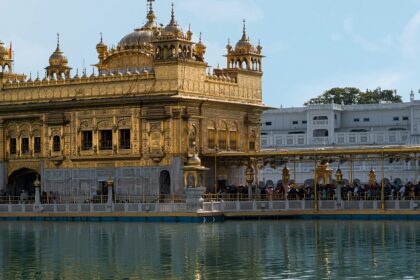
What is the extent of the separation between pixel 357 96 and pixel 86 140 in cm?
6882

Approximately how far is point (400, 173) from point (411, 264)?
62288 mm

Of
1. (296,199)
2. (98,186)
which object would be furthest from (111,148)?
(296,199)

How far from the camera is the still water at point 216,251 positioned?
31.7m

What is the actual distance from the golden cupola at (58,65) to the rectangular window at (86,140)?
755 centimetres

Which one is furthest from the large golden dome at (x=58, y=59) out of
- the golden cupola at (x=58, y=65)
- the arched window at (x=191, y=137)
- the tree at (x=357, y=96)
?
the tree at (x=357, y=96)

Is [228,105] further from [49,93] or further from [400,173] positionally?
[400,173]

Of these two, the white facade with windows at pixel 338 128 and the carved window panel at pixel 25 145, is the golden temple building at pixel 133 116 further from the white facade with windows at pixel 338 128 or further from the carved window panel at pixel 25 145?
the white facade with windows at pixel 338 128

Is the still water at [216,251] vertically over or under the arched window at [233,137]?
under

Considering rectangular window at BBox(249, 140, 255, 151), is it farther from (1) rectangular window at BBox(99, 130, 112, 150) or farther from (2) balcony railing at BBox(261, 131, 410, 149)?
(2) balcony railing at BBox(261, 131, 410, 149)

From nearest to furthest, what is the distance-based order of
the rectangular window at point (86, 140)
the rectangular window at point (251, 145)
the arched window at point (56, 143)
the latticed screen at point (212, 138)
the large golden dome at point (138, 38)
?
the latticed screen at point (212, 138) < the rectangular window at point (86, 140) < the arched window at point (56, 143) < the large golden dome at point (138, 38) < the rectangular window at point (251, 145)

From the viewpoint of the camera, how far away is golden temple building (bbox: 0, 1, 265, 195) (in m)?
58.1

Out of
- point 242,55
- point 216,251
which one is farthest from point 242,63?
point 216,251

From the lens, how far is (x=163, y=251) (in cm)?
3781

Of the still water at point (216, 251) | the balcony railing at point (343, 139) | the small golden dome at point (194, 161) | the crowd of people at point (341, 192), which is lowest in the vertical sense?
the still water at point (216, 251)
